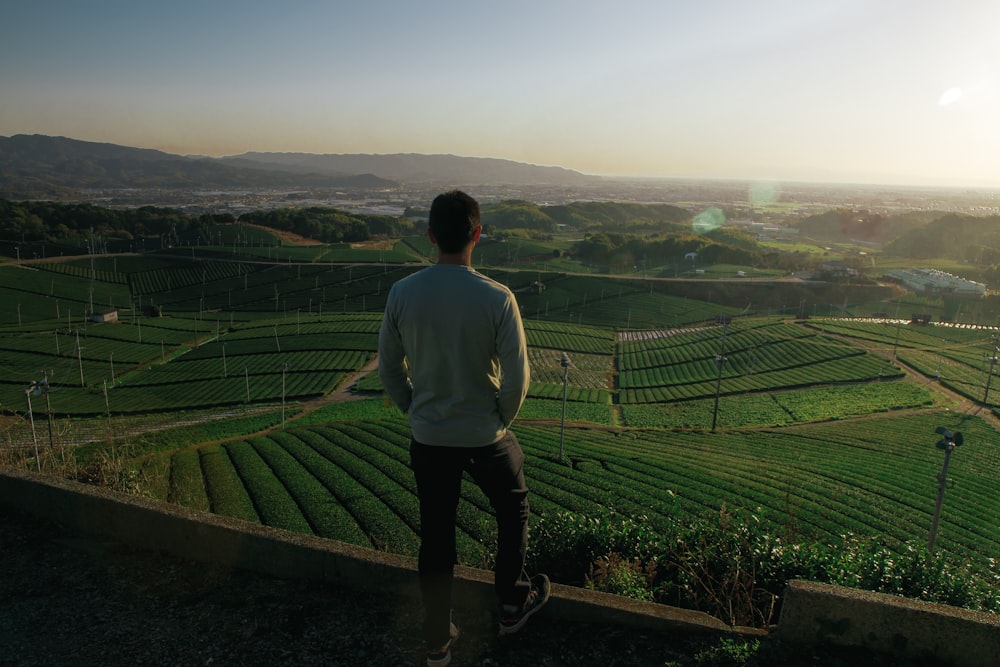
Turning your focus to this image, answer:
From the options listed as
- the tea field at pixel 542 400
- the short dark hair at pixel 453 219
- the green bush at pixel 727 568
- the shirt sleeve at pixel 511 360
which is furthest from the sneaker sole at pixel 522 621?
the short dark hair at pixel 453 219

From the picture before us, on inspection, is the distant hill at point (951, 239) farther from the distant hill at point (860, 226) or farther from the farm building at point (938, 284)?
the farm building at point (938, 284)

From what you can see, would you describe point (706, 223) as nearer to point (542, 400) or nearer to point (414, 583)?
point (542, 400)

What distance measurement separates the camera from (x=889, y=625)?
142 inches

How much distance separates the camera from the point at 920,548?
5.39 m

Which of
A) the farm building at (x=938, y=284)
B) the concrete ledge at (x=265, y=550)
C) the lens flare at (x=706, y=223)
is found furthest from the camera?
the lens flare at (x=706, y=223)

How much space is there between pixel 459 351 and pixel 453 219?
75 cm

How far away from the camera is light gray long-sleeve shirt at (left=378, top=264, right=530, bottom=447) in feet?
10.7

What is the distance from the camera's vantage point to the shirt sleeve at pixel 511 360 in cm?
331

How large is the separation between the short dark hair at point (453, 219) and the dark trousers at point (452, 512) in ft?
3.91

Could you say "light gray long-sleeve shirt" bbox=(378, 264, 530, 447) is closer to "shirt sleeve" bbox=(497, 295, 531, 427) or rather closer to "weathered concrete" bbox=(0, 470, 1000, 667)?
"shirt sleeve" bbox=(497, 295, 531, 427)

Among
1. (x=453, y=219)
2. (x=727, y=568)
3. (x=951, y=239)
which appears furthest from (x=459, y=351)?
(x=951, y=239)

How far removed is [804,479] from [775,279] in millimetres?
67945

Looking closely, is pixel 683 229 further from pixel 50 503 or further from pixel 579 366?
pixel 50 503

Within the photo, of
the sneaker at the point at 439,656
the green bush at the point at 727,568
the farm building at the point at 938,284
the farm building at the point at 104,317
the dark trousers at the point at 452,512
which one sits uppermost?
the dark trousers at the point at 452,512
